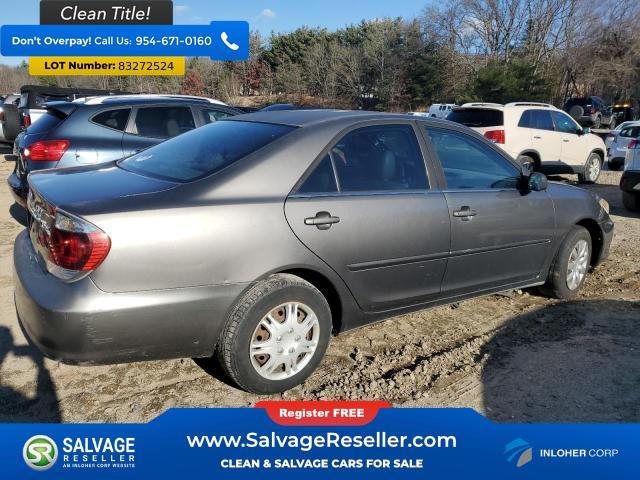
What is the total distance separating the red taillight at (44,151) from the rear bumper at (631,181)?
793 cm

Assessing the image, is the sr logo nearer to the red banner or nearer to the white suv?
Result: the red banner

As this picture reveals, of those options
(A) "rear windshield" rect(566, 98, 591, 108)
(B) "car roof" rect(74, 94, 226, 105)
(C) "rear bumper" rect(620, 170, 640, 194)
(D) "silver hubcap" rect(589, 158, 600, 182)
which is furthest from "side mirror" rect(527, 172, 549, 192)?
(A) "rear windshield" rect(566, 98, 591, 108)

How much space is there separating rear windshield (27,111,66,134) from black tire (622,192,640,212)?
27.4ft

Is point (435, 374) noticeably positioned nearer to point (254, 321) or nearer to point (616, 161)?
point (254, 321)

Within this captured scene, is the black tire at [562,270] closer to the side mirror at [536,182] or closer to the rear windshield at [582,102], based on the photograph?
the side mirror at [536,182]

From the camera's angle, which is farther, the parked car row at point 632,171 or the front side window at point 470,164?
the parked car row at point 632,171

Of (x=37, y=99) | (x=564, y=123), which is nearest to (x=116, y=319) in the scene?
(x=564, y=123)

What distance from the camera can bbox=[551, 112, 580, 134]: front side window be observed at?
11.3 metres

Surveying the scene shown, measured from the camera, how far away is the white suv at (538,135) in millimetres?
10445

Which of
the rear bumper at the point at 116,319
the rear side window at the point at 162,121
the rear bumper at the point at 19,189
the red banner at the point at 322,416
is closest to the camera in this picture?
the red banner at the point at 322,416

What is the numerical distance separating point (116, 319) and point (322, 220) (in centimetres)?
118

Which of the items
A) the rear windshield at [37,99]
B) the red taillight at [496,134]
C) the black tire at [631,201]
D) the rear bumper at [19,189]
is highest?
the rear windshield at [37,99]

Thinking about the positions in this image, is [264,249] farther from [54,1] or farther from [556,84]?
[556,84]

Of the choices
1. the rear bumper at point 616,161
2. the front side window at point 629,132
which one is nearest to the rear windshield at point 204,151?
the front side window at point 629,132
